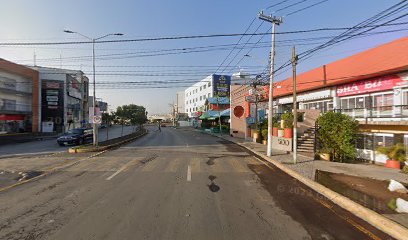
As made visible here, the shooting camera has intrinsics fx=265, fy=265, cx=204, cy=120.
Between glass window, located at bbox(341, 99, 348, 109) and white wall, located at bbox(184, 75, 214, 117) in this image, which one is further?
white wall, located at bbox(184, 75, 214, 117)

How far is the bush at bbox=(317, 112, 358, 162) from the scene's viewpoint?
52.9ft

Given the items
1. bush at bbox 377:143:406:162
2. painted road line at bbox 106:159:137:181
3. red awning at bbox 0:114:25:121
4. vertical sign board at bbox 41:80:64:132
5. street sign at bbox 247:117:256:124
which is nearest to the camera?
painted road line at bbox 106:159:137:181

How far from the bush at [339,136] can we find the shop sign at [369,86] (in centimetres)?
318

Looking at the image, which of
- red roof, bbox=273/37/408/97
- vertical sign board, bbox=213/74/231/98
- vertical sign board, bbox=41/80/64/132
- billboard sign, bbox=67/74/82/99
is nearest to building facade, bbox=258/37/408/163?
red roof, bbox=273/37/408/97

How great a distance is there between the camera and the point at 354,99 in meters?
20.5

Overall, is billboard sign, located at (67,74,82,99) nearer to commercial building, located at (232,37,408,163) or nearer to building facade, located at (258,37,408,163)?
commercial building, located at (232,37,408,163)

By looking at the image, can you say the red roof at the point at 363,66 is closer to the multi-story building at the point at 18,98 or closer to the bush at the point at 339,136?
the bush at the point at 339,136

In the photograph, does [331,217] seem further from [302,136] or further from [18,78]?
[18,78]

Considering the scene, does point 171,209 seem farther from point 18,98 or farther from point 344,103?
point 18,98

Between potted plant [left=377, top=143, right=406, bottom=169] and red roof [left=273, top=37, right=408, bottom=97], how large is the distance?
472 centimetres

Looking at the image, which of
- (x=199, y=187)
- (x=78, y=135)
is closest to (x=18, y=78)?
(x=78, y=135)

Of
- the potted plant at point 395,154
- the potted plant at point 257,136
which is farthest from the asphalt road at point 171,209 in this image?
the potted plant at point 257,136

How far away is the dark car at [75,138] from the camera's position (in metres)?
25.0

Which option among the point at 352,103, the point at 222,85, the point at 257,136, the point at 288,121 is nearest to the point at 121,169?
the point at 288,121
